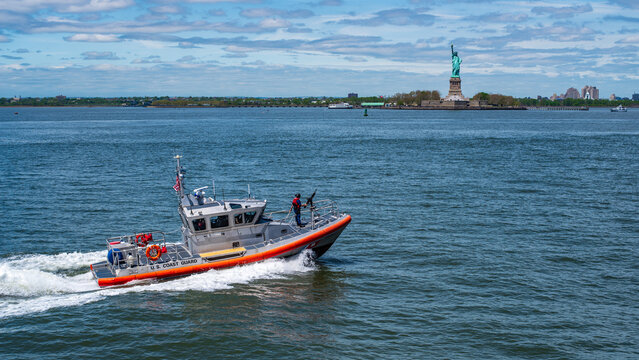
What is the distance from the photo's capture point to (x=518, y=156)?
61625 mm

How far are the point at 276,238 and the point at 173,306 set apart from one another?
5400 millimetres

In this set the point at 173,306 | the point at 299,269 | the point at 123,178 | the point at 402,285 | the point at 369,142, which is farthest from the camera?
the point at 369,142

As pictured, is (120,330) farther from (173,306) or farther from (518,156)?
(518,156)

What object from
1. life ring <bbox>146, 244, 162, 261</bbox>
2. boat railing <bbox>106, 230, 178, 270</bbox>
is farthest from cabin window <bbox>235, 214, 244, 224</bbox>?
life ring <bbox>146, 244, 162, 261</bbox>

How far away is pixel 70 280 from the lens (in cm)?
2147

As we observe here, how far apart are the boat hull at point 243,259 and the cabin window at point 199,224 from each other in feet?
3.59

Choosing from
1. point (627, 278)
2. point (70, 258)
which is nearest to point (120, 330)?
point (70, 258)

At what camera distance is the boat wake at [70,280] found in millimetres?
19719

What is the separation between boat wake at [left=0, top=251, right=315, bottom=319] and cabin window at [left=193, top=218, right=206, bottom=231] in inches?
69.1

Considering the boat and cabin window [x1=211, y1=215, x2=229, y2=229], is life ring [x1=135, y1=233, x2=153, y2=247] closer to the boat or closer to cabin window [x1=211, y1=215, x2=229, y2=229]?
the boat

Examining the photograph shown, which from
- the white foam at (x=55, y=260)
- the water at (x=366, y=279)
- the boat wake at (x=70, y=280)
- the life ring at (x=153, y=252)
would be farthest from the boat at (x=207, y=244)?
the white foam at (x=55, y=260)

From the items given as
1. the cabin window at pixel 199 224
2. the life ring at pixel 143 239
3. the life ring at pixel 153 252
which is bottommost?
the life ring at pixel 153 252

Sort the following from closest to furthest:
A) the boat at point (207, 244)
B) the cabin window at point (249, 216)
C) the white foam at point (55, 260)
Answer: the boat at point (207, 244)
the cabin window at point (249, 216)
the white foam at point (55, 260)

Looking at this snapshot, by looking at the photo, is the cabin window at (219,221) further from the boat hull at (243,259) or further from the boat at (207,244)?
the boat hull at (243,259)
